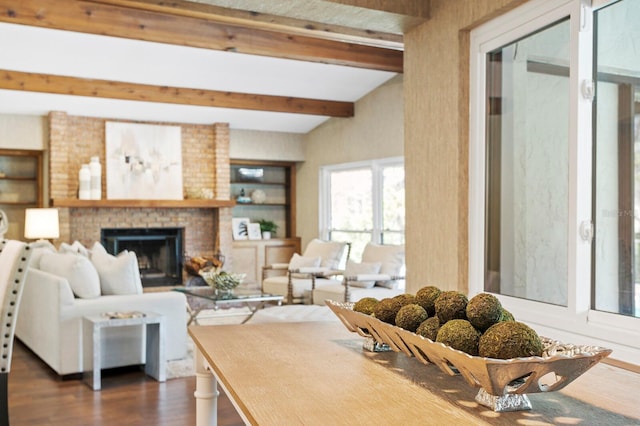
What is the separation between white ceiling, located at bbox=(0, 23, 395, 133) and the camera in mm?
6559

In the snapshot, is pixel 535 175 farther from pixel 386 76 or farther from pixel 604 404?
pixel 386 76

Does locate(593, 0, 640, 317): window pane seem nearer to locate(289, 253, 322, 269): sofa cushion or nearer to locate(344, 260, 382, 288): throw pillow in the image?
locate(344, 260, 382, 288): throw pillow

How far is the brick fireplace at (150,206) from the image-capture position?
8570 mm

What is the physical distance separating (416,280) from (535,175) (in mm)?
833

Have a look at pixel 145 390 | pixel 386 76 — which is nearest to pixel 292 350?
pixel 145 390

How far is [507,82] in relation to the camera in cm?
283

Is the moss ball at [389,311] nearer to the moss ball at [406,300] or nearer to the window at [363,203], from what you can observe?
the moss ball at [406,300]

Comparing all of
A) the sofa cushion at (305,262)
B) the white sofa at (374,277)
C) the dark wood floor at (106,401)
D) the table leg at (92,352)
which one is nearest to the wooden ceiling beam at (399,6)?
the dark wood floor at (106,401)

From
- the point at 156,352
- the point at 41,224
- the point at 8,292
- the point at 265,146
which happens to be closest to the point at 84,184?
the point at 41,224

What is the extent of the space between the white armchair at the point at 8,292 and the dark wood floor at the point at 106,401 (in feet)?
3.27

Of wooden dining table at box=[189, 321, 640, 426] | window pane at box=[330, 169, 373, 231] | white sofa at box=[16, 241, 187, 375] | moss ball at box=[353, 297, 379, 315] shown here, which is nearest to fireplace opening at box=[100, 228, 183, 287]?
window pane at box=[330, 169, 373, 231]

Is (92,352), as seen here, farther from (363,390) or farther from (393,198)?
(393,198)

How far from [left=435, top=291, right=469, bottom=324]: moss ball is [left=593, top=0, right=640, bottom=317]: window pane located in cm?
106

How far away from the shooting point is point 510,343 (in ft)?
3.93
